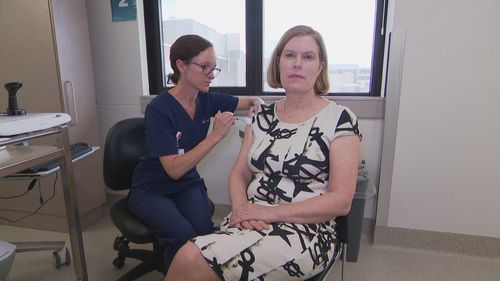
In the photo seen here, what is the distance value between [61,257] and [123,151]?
87 centimetres

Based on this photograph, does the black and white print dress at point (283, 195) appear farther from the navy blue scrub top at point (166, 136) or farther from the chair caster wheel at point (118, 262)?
the chair caster wheel at point (118, 262)

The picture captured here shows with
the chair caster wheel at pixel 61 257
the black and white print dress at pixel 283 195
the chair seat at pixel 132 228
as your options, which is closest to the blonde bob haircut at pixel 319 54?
the black and white print dress at pixel 283 195

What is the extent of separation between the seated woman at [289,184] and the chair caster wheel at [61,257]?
1146mm

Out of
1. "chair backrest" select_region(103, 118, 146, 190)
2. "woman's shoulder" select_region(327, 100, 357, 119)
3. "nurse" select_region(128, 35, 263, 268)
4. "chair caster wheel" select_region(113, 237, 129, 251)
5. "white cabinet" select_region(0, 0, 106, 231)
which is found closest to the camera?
"woman's shoulder" select_region(327, 100, 357, 119)

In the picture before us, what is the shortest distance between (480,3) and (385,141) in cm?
83

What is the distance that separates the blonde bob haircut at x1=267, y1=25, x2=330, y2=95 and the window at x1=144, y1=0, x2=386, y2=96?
76cm

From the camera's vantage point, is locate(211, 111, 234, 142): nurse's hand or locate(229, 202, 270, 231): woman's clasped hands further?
locate(211, 111, 234, 142): nurse's hand

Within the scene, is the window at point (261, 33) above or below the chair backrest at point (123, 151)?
above

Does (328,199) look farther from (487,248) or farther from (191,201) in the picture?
(487,248)

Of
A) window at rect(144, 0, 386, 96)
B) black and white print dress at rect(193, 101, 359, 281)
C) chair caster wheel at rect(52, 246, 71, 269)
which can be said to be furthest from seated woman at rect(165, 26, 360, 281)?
chair caster wheel at rect(52, 246, 71, 269)

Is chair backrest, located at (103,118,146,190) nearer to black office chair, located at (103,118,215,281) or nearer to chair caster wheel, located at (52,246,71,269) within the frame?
black office chair, located at (103,118,215,281)

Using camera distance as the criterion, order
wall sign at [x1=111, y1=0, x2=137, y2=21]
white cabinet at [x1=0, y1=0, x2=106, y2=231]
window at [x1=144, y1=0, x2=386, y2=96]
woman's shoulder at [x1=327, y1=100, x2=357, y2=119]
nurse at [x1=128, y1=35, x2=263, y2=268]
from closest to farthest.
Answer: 1. woman's shoulder at [x1=327, y1=100, x2=357, y2=119]
2. nurse at [x1=128, y1=35, x2=263, y2=268]
3. white cabinet at [x1=0, y1=0, x2=106, y2=231]
4. window at [x1=144, y1=0, x2=386, y2=96]
5. wall sign at [x1=111, y1=0, x2=137, y2=21]

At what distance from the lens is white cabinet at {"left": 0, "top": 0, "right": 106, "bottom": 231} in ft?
6.08

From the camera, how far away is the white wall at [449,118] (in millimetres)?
1604
